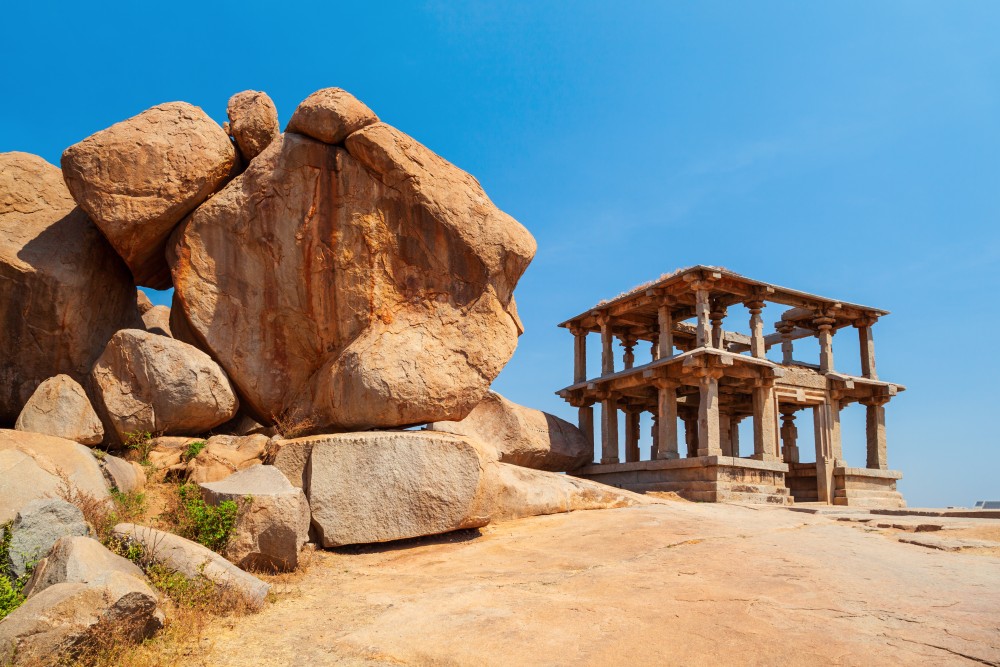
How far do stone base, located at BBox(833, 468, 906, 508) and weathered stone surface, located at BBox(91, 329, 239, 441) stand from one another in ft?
51.8

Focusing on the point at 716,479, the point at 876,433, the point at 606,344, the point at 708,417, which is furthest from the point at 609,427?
the point at 876,433

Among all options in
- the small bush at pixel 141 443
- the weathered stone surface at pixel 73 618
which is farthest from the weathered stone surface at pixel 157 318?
the weathered stone surface at pixel 73 618

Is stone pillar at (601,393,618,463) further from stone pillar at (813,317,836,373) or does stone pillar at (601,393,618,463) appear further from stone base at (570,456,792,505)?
stone pillar at (813,317,836,373)

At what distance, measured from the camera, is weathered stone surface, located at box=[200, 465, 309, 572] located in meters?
5.86

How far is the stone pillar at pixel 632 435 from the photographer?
74.4ft

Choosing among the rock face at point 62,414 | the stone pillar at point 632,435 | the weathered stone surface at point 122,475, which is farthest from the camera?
the stone pillar at point 632,435

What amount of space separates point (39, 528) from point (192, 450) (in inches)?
101

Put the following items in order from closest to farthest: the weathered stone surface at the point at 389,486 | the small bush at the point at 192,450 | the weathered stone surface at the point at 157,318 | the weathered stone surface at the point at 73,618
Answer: the weathered stone surface at the point at 73,618, the weathered stone surface at the point at 389,486, the small bush at the point at 192,450, the weathered stone surface at the point at 157,318

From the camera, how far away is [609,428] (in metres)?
19.4

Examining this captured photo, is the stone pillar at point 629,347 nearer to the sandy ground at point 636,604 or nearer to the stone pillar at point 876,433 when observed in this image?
the stone pillar at point 876,433

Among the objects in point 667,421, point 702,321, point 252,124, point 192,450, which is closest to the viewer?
point 192,450

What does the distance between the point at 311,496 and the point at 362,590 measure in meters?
1.45

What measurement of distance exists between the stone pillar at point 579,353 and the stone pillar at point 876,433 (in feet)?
25.8

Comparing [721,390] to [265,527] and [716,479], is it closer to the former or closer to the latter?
[716,479]
